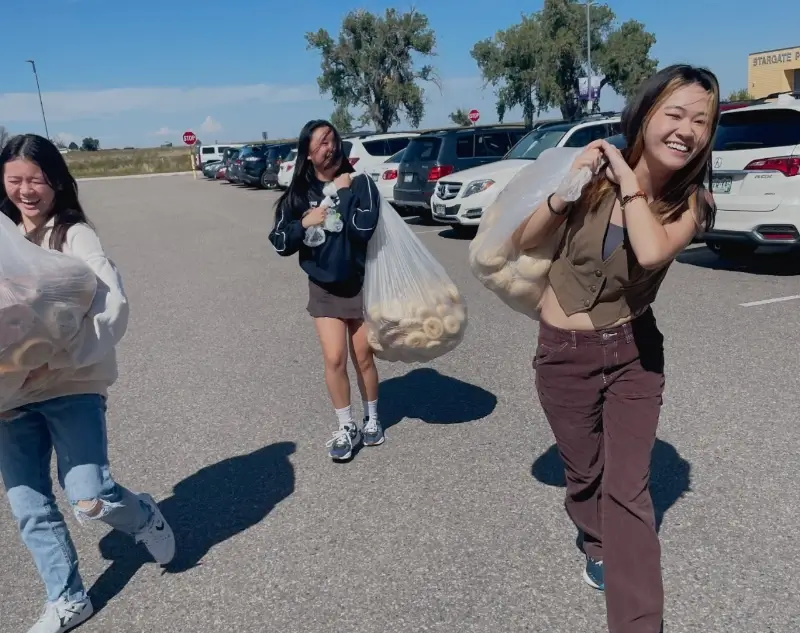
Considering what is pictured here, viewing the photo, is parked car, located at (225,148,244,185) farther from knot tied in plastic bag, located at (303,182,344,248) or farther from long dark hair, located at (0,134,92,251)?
long dark hair, located at (0,134,92,251)

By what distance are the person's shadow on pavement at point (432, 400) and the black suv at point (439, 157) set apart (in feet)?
27.6

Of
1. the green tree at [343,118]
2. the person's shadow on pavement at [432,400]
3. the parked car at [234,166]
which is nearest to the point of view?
the person's shadow on pavement at [432,400]

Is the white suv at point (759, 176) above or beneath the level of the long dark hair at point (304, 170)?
beneath

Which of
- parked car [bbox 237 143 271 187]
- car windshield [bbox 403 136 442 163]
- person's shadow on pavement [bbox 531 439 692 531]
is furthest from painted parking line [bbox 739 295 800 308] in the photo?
parked car [bbox 237 143 271 187]

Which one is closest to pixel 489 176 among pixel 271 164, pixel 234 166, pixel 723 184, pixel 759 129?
pixel 723 184

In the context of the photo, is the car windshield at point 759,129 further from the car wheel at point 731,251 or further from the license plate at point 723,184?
the car wheel at point 731,251

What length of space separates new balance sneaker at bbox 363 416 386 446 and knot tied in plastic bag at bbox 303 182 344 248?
1.08 metres

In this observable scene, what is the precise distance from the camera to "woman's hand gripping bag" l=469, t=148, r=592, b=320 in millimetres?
2619

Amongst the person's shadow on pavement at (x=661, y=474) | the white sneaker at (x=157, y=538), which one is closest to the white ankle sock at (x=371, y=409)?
the person's shadow on pavement at (x=661, y=474)

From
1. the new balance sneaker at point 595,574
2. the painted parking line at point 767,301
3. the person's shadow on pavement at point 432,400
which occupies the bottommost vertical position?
the painted parking line at point 767,301

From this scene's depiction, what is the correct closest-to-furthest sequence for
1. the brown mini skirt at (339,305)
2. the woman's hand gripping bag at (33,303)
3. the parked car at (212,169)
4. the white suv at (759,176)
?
the woman's hand gripping bag at (33,303) → the brown mini skirt at (339,305) → the white suv at (759,176) → the parked car at (212,169)

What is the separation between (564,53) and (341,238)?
5515 cm

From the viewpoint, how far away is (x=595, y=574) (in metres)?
2.88

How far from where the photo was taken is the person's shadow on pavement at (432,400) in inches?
185
